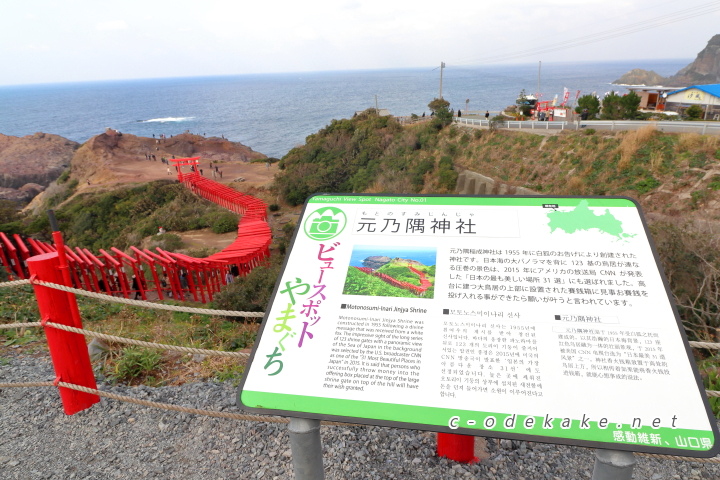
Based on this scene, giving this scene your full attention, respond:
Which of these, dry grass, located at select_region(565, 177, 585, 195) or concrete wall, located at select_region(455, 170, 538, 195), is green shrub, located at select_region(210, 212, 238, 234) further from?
dry grass, located at select_region(565, 177, 585, 195)

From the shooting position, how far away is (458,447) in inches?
107

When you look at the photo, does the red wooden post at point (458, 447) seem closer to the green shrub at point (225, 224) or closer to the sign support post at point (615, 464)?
the sign support post at point (615, 464)

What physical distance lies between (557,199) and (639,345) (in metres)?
0.83

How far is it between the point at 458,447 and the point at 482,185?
19318 mm

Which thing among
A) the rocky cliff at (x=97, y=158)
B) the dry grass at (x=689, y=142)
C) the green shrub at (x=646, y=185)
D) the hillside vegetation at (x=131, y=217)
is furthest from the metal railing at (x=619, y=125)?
the rocky cliff at (x=97, y=158)

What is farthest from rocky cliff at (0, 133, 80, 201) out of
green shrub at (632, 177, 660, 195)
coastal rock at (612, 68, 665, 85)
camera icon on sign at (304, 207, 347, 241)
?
coastal rock at (612, 68, 665, 85)

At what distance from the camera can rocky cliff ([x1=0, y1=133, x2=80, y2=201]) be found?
47.1 metres

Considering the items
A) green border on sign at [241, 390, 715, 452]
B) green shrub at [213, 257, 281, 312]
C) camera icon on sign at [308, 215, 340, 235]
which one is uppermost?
camera icon on sign at [308, 215, 340, 235]

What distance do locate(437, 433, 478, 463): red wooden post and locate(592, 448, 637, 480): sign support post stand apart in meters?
1.16

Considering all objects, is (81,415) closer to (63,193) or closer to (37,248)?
(37,248)

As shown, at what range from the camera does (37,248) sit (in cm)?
1425

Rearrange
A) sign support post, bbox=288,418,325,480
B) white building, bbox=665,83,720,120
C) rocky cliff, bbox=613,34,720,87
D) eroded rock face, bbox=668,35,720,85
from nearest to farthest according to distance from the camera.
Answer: sign support post, bbox=288,418,325,480 < white building, bbox=665,83,720,120 < rocky cliff, bbox=613,34,720,87 < eroded rock face, bbox=668,35,720,85

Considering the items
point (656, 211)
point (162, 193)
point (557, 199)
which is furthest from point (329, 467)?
point (162, 193)

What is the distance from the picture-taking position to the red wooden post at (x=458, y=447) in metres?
2.70
